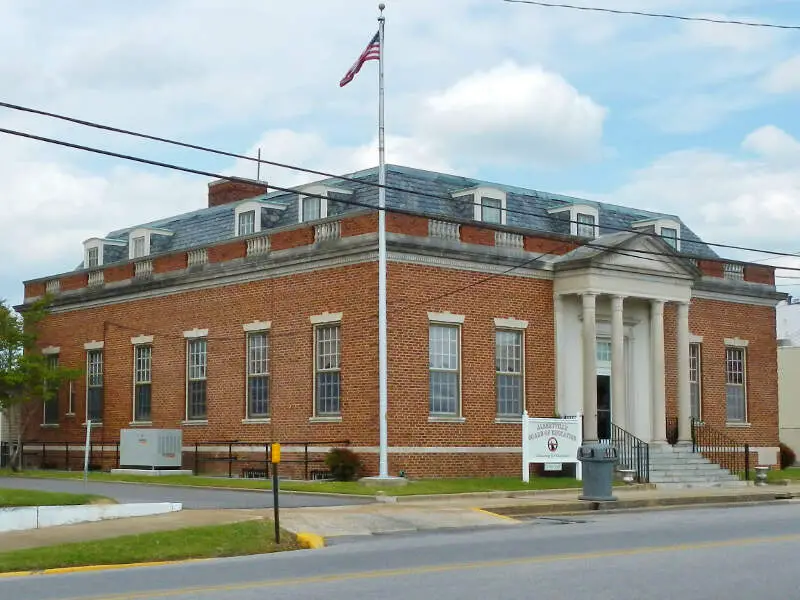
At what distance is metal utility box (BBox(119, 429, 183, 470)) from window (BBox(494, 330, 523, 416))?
881 cm

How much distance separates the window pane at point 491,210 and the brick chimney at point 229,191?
35.9 ft

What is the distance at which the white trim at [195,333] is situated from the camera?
34581 mm

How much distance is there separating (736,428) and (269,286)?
596 inches

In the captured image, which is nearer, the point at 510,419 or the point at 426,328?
the point at 426,328

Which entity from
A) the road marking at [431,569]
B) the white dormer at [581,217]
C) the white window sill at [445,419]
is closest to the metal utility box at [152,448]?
the white window sill at [445,419]

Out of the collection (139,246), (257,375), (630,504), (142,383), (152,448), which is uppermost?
(139,246)

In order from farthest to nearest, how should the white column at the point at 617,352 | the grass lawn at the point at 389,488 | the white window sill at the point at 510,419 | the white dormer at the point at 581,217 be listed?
the white dormer at the point at 581,217 → the white column at the point at 617,352 → the white window sill at the point at 510,419 → the grass lawn at the point at 389,488

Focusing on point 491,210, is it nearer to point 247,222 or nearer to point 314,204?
point 314,204

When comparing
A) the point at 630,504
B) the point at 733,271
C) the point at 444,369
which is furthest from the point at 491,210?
the point at 630,504

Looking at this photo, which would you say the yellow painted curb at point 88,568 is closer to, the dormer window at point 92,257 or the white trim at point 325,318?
the white trim at point 325,318

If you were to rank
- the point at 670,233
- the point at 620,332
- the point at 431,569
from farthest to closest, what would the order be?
the point at 670,233 → the point at 620,332 → the point at 431,569

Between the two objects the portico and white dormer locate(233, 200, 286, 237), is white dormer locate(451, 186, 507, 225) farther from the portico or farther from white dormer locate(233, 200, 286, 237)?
white dormer locate(233, 200, 286, 237)

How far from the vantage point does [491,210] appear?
34.0 meters

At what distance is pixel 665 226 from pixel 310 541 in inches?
924
